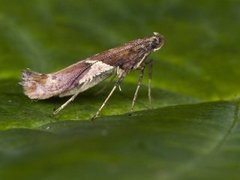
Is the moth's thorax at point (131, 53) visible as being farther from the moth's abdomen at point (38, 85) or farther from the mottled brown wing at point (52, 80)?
the moth's abdomen at point (38, 85)

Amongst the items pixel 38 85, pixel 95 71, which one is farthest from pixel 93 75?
pixel 38 85

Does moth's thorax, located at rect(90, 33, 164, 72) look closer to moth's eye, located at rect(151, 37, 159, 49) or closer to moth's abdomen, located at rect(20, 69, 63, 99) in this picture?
moth's eye, located at rect(151, 37, 159, 49)

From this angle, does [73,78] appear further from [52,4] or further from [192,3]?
[192,3]

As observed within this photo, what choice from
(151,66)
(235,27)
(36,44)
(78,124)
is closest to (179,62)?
(151,66)

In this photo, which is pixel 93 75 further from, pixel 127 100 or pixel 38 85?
pixel 127 100

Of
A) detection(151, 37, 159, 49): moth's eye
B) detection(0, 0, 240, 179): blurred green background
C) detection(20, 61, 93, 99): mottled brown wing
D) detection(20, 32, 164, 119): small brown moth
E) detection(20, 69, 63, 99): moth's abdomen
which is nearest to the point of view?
detection(0, 0, 240, 179): blurred green background

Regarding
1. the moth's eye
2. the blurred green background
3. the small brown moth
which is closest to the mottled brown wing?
the small brown moth

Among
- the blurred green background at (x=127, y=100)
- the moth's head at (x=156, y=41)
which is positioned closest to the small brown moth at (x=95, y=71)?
the moth's head at (x=156, y=41)
